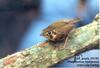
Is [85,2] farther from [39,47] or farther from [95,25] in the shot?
[39,47]

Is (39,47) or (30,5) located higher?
(30,5)

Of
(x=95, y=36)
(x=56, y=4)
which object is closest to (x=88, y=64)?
(x=95, y=36)

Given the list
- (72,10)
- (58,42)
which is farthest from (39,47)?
(72,10)

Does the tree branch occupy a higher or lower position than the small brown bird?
lower

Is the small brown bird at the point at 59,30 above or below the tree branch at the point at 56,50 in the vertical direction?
above

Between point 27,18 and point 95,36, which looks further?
point 27,18

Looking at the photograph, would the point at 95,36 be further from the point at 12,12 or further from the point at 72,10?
the point at 12,12
